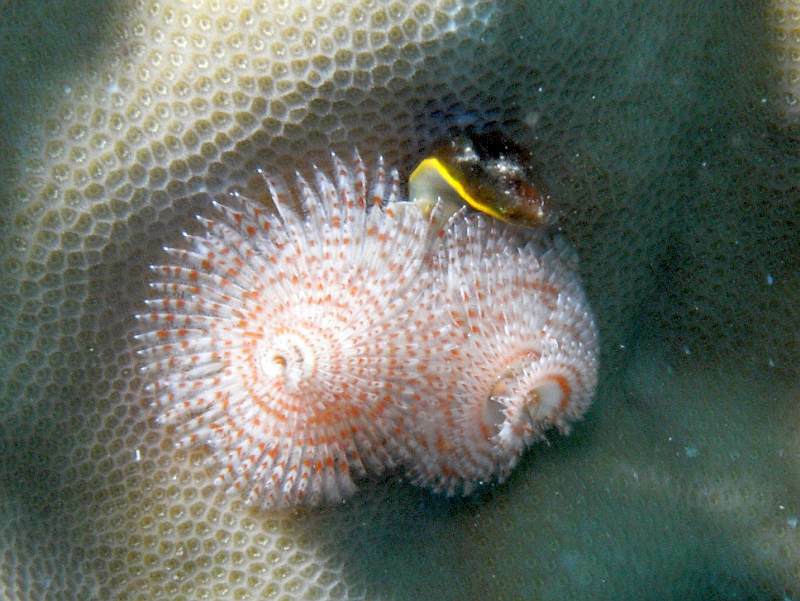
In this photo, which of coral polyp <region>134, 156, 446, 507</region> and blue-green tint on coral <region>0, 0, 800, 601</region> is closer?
coral polyp <region>134, 156, 446, 507</region>

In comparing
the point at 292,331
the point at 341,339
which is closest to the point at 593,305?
the point at 341,339

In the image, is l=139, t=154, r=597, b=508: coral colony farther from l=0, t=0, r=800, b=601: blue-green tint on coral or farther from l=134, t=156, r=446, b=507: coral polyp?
l=0, t=0, r=800, b=601: blue-green tint on coral

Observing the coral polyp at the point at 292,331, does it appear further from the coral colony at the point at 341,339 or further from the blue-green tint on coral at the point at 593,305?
the blue-green tint on coral at the point at 593,305

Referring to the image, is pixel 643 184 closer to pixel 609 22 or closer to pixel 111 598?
pixel 609 22

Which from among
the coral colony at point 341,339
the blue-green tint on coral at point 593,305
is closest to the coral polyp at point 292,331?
the coral colony at point 341,339

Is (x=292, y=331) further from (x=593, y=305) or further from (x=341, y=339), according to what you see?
(x=593, y=305)

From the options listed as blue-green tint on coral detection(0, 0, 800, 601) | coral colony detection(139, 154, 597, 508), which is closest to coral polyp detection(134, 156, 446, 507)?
coral colony detection(139, 154, 597, 508)
